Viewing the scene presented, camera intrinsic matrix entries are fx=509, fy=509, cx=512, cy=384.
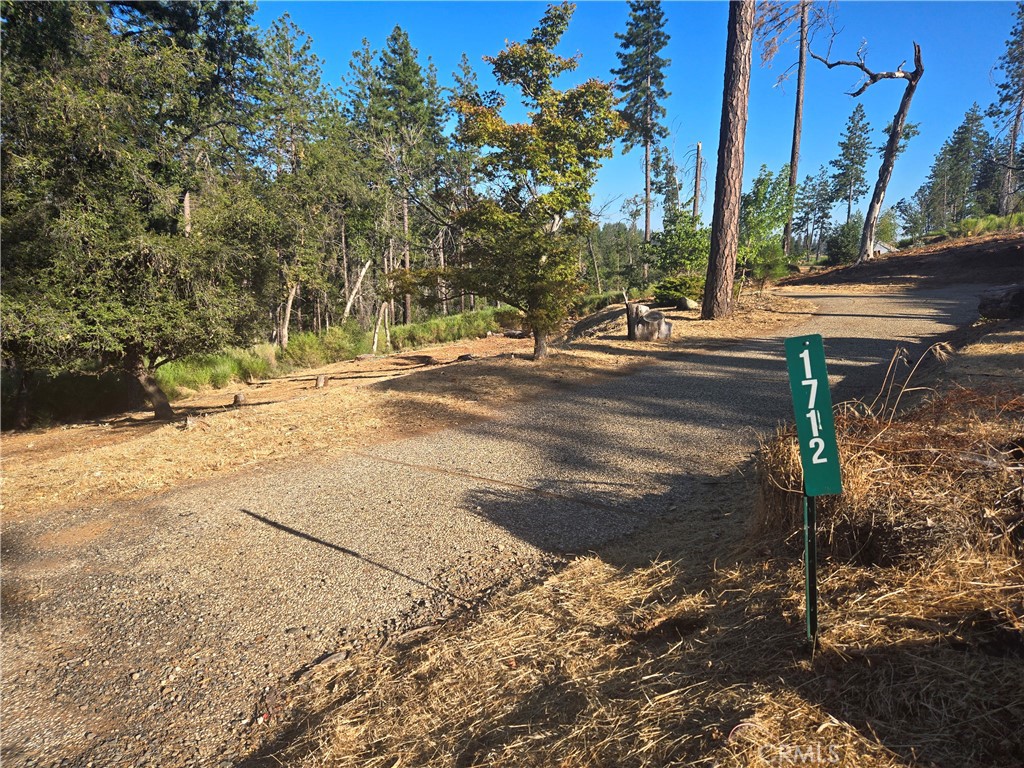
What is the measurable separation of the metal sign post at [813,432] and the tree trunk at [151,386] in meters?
11.7

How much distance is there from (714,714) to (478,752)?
0.84 m

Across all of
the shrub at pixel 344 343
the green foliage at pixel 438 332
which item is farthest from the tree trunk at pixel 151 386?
the green foliage at pixel 438 332

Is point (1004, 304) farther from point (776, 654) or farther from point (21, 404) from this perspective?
point (21, 404)

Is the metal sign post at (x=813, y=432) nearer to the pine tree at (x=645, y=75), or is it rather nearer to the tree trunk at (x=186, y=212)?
the tree trunk at (x=186, y=212)

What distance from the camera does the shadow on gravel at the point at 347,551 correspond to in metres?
3.25

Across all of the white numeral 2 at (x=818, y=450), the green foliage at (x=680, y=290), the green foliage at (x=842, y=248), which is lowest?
the white numeral 2 at (x=818, y=450)

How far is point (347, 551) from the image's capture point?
12.7 ft

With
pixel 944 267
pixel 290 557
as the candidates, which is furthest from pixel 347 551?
pixel 944 267

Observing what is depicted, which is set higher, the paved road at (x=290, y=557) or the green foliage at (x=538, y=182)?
the green foliage at (x=538, y=182)

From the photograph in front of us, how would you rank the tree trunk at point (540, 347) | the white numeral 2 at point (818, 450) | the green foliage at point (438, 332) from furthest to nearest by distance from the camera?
the green foliage at point (438, 332) < the tree trunk at point (540, 347) < the white numeral 2 at point (818, 450)

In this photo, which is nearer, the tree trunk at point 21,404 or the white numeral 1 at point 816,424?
the white numeral 1 at point 816,424

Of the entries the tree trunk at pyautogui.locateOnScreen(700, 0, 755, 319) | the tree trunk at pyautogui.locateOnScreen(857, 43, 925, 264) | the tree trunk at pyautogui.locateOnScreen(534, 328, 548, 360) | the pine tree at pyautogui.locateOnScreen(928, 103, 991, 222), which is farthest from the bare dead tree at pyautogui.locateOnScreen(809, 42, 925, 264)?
the pine tree at pyautogui.locateOnScreen(928, 103, 991, 222)

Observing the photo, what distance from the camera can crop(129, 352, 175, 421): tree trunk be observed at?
33.7 ft

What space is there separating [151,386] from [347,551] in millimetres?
9425
